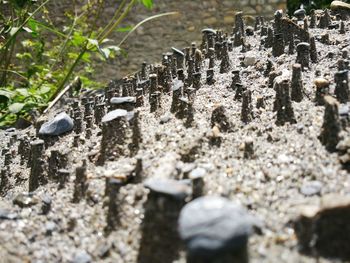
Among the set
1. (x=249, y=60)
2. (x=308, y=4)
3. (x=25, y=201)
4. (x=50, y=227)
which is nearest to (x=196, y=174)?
(x=50, y=227)

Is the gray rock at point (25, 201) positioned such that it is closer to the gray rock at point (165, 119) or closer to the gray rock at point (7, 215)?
the gray rock at point (7, 215)

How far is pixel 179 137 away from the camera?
2043 mm

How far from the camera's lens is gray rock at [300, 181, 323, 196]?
4.90ft

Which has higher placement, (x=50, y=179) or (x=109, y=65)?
(x=109, y=65)

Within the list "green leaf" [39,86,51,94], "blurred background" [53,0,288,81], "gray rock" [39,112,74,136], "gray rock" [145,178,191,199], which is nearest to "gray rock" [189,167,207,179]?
"gray rock" [145,178,191,199]

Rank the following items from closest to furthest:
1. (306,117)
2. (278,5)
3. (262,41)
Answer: (306,117) → (262,41) → (278,5)

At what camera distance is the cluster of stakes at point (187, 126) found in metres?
1.19

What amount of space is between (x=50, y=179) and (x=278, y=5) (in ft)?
18.5

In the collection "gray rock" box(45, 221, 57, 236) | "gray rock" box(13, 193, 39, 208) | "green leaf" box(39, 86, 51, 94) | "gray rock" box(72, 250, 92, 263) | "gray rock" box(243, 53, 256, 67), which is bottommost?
"gray rock" box(72, 250, 92, 263)

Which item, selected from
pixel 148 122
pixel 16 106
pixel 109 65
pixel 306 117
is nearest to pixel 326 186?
pixel 306 117

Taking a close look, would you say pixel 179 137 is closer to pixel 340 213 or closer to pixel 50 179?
pixel 50 179

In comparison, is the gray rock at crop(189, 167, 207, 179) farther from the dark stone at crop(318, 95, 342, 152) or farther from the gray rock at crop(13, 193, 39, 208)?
the gray rock at crop(13, 193, 39, 208)

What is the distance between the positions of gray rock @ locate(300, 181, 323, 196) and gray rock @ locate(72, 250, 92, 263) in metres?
0.72

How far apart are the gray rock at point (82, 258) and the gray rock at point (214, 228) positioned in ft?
1.28
